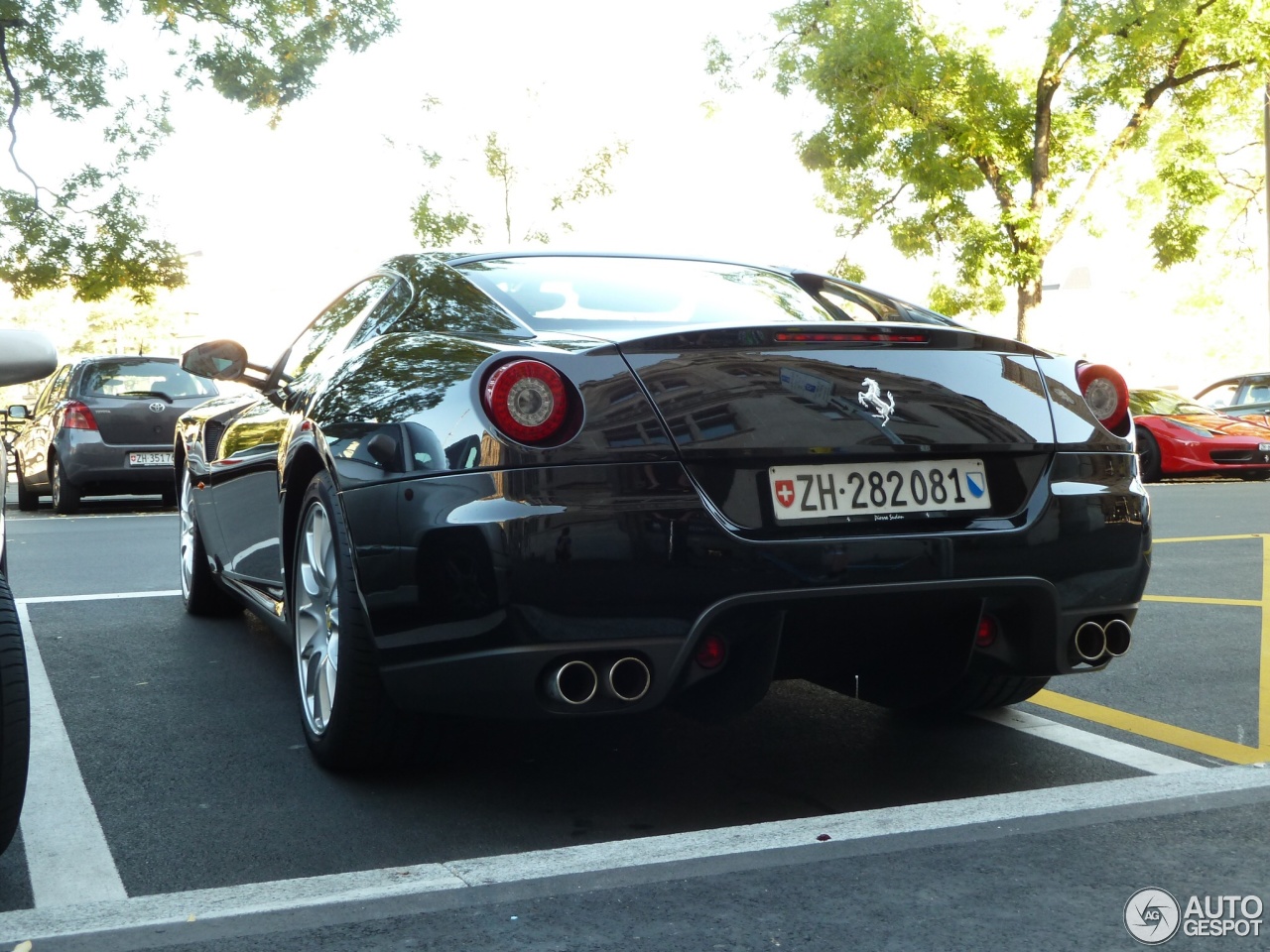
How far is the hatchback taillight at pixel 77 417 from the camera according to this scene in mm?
14359

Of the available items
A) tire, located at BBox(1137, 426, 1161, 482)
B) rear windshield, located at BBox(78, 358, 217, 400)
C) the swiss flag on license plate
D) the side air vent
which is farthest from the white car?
tire, located at BBox(1137, 426, 1161, 482)

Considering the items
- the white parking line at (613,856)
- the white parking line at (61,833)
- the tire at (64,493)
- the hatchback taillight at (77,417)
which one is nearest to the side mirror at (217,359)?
the white parking line at (61,833)

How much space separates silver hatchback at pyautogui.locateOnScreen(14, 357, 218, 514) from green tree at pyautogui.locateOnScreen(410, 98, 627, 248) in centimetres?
726

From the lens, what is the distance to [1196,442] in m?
17.9

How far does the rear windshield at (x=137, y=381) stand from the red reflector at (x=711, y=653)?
12.2 m

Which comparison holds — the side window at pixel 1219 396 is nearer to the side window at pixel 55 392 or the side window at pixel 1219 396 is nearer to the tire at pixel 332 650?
the side window at pixel 55 392

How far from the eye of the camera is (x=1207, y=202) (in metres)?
24.5

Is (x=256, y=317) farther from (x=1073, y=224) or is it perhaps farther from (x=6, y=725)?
(x=6, y=725)

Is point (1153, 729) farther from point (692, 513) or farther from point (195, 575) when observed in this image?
point (195, 575)

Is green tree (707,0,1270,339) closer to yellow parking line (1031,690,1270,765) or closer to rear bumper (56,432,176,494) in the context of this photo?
rear bumper (56,432,176,494)

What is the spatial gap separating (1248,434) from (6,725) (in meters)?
17.6

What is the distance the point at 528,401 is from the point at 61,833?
141 cm

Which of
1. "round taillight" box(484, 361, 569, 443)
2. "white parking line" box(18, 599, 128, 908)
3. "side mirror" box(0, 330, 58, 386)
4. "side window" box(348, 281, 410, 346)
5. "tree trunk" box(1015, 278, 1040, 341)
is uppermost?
"tree trunk" box(1015, 278, 1040, 341)

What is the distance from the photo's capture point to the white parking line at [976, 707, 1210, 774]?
12.0ft
